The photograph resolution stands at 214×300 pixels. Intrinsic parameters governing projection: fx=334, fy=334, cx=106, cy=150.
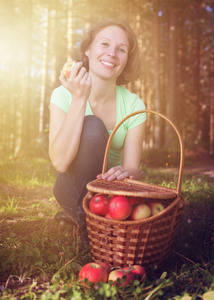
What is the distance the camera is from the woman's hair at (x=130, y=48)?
10.1 feet

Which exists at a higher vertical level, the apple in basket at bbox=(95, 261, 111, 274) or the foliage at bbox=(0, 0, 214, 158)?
the foliage at bbox=(0, 0, 214, 158)

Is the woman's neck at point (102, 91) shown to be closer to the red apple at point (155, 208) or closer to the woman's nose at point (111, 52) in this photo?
the woman's nose at point (111, 52)

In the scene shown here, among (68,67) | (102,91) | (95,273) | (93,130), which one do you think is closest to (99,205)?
(95,273)

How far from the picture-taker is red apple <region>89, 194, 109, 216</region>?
6.75 feet

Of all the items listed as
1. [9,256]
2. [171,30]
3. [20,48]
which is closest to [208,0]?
[171,30]

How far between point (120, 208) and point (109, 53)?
57.1 inches

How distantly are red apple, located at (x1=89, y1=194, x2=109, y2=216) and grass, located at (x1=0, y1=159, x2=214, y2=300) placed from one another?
35 cm

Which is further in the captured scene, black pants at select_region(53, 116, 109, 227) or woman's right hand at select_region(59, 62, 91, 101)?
black pants at select_region(53, 116, 109, 227)

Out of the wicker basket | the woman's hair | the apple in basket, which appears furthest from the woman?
the apple in basket

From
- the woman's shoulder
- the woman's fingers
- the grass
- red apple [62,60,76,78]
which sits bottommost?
the grass

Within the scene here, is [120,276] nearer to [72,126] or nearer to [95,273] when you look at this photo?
[95,273]

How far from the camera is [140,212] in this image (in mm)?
1989

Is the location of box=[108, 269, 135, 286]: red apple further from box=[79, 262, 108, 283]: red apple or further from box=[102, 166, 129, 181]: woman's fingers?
box=[102, 166, 129, 181]: woman's fingers

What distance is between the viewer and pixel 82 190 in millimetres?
2686
